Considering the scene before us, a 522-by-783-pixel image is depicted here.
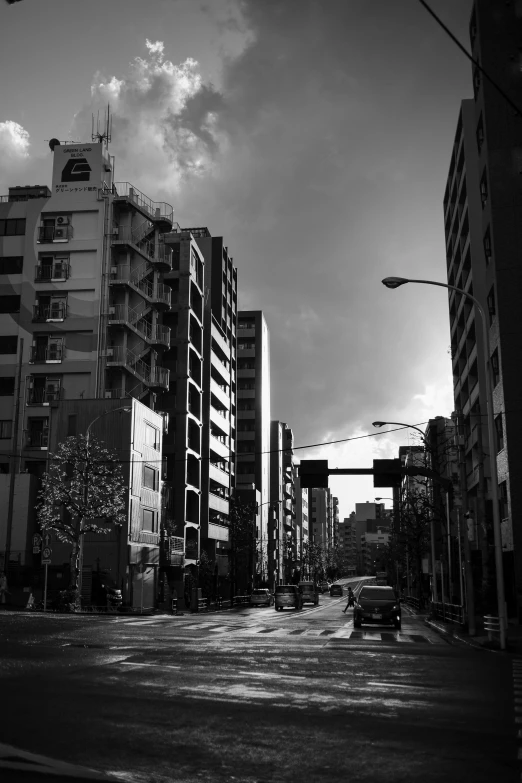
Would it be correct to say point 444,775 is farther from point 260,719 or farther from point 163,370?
point 163,370

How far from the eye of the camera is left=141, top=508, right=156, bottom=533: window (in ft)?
188

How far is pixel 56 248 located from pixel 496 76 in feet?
121

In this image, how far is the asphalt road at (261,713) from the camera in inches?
284

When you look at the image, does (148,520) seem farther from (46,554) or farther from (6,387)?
(46,554)

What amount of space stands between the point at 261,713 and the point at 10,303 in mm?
59991

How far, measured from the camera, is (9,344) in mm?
64500

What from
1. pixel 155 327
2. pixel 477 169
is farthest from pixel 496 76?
pixel 155 327

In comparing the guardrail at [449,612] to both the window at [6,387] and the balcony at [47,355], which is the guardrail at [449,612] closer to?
the balcony at [47,355]

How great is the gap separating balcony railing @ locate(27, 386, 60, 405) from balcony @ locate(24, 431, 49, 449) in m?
2.57

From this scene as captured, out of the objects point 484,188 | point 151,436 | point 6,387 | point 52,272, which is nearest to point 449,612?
point 484,188

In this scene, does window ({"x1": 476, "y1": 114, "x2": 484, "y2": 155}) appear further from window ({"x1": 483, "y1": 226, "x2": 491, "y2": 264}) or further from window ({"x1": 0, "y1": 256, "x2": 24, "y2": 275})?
window ({"x1": 0, "y1": 256, "x2": 24, "y2": 275})

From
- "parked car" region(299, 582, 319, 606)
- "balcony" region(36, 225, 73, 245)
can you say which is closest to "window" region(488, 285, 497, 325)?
"parked car" region(299, 582, 319, 606)

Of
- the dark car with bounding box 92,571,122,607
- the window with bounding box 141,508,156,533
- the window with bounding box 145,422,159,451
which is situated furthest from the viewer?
the window with bounding box 145,422,159,451

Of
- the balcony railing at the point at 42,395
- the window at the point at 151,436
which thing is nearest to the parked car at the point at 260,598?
the window at the point at 151,436
